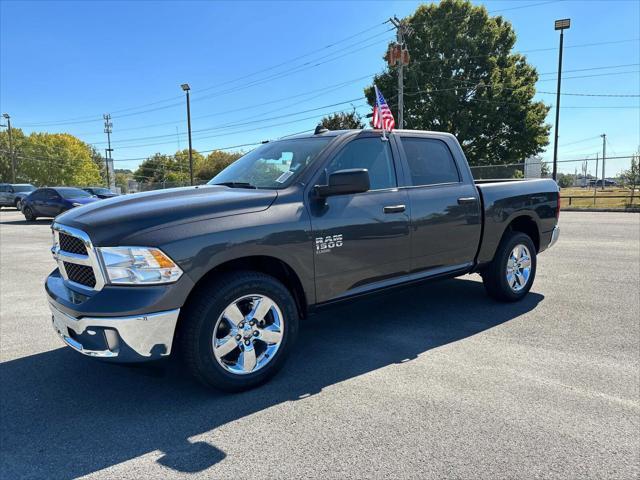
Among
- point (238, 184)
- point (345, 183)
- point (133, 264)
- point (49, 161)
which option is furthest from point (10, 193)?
point (49, 161)

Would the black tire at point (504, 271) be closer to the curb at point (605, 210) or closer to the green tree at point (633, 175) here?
the curb at point (605, 210)

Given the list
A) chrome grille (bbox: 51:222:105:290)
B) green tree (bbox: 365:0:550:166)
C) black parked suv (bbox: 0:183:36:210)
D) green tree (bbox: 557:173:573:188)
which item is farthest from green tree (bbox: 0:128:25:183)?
chrome grille (bbox: 51:222:105:290)

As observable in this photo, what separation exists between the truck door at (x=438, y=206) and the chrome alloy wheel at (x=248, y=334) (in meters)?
1.60

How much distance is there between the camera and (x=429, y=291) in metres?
6.11

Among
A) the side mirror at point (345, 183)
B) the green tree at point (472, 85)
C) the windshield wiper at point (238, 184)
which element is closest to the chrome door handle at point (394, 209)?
the side mirror at point (345, 183)

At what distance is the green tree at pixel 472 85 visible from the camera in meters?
32.9

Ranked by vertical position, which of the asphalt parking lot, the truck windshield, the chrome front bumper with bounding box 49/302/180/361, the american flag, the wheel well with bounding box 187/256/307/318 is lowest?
the asphalt parking lot

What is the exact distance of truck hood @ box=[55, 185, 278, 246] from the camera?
9.71 feet

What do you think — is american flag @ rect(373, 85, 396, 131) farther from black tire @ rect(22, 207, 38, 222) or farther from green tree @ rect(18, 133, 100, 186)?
green tree @ rect(18, 133, 100, 186)

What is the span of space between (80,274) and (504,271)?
14.1ft

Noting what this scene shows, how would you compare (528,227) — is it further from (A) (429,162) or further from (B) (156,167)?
(B) (156,167)

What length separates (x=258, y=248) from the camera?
3283mm

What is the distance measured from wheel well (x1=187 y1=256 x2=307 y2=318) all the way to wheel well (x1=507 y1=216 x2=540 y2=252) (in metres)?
3.20

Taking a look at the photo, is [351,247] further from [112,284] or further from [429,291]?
[429,291]
